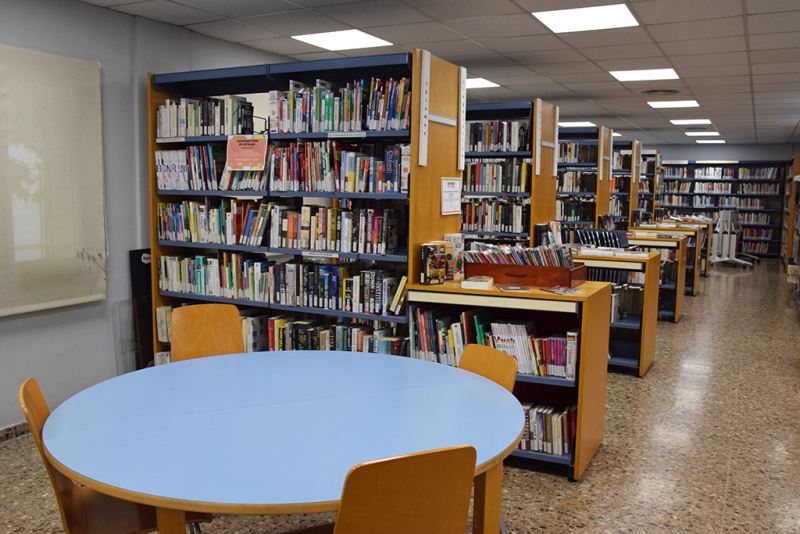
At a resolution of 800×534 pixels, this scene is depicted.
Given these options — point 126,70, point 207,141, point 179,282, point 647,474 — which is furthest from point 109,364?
point 647,474

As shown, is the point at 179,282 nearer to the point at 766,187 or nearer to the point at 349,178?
the point at 349,178

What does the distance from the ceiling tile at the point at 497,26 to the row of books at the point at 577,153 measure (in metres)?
2.96

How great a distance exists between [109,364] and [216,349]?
6.90 feet

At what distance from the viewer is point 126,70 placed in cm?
487

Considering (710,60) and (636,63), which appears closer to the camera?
(710,60)

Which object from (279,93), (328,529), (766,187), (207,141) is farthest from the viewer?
(766,187)

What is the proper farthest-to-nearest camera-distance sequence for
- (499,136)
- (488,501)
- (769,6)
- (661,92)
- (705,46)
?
(661,92)
(499,136)
(705,46)
(769,6)
(488,501)

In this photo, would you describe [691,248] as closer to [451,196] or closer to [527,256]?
[451,196]

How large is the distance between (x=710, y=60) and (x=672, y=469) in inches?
186

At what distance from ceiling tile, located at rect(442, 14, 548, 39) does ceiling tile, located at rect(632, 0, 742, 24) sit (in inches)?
33.5

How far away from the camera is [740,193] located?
1720cm

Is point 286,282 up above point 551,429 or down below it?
above

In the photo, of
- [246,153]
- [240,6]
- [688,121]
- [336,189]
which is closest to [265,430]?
[336,189]

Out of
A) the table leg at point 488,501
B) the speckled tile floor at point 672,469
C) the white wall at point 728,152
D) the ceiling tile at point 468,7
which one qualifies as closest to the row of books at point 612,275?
the speckled tile floor at point 672,469
